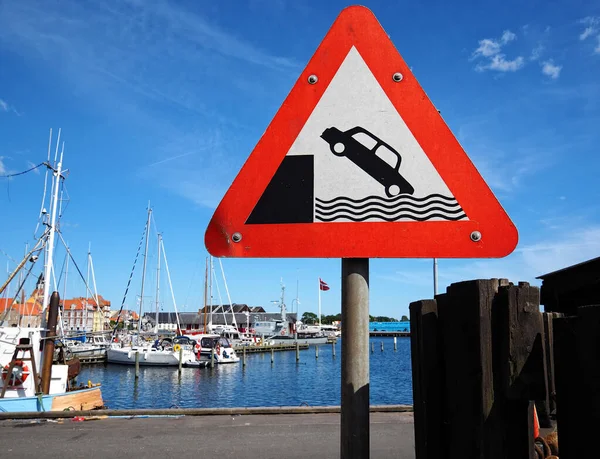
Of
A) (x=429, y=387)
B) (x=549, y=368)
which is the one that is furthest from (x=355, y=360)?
(x=549, y=368)

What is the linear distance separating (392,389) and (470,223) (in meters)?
37.7

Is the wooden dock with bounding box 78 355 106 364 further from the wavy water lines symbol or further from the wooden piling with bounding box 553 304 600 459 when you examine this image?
the wooden piling with bounding box 553 304 600 459

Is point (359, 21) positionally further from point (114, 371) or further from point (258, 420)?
point (114, 371)

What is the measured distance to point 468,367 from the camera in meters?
1.57

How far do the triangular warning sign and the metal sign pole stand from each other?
0.09 metres

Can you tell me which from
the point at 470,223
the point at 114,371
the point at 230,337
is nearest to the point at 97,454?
the point at 470,223

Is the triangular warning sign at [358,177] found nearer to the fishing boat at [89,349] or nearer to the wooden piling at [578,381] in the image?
the wooden piling at [578,381]

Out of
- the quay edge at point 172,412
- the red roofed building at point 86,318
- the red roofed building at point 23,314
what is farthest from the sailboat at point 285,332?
the quay edge at point 172,412

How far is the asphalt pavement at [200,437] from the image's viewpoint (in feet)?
17.3

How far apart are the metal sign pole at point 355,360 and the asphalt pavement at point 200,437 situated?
3.87 m

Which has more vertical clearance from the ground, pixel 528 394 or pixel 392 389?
pixel 528 394

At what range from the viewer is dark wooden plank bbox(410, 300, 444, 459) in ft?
5.80

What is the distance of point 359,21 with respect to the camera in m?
2.01

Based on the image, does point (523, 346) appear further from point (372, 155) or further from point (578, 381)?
point (372, 155)
